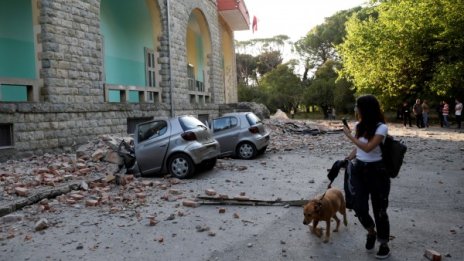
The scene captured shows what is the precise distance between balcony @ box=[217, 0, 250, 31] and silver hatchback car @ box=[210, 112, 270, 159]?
45.7 ft

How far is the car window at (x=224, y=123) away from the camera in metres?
12.4

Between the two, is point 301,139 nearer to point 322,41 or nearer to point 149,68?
point 149,68

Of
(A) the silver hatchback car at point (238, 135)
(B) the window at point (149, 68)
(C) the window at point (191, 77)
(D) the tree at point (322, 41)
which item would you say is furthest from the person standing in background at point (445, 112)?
(D) the tree at point (322, 41)

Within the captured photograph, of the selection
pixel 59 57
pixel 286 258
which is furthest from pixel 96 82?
pixel 286 258

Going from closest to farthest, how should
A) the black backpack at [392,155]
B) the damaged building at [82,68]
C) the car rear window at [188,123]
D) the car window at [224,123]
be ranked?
the black backpack at [392,155]
the car rear window at [188,123]
the damaged building at [82,68]
the car window at [224,123]

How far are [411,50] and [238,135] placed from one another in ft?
52.5

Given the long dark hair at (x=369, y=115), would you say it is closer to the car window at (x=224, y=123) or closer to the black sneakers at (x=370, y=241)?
the black sneakers at (x=370, y=241)

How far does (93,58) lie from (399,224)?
1071 centimetres

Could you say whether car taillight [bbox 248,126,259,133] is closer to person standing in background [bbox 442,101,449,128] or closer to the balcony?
the balcony

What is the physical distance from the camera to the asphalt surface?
4.45 meters

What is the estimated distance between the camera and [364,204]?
13.7 ft

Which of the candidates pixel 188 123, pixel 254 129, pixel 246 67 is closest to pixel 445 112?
pixel 254 129

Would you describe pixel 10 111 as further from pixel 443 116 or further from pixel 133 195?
pixel 443 116

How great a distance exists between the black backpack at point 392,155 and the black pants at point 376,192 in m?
0.06
